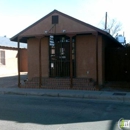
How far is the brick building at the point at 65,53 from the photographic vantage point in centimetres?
1244

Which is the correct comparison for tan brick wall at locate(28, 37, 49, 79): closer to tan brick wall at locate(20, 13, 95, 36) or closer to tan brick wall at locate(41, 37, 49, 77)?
tan brick wall at locate(41, 37, 49, 77)

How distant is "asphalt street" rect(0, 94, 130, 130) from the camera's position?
5727 mm

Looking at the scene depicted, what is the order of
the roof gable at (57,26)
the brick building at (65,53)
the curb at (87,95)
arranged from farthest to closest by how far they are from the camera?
the brick building at (65,53)
the roof gable at (57,26)
the curb at (87,95)

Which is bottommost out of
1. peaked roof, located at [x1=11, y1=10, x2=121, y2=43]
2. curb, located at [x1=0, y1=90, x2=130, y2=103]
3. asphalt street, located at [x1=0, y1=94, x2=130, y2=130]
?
asphalt street, located at [x1=0, y1=94, x2=130, y2=130]

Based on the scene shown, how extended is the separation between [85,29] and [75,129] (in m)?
7.64

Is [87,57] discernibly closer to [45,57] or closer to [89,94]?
[45,57]

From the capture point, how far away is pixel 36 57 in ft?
47.8

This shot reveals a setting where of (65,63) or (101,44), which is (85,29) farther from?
(65,63)

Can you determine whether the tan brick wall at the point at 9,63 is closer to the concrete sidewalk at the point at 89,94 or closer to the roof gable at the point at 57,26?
the roof gable at the point at 57,26

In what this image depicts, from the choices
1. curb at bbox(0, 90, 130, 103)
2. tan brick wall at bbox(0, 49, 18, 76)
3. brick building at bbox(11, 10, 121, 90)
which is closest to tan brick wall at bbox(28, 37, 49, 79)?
brick building at bbox(11, 10, 121, 90)

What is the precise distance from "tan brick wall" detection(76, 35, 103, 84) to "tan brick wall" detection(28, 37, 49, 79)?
7.03 feet

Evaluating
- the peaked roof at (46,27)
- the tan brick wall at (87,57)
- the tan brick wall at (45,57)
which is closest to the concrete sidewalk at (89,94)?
the tan brick wall at (87,57)

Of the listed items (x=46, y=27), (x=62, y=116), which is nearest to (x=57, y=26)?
(x=46, y=27)

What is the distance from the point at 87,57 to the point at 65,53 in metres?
1.47
